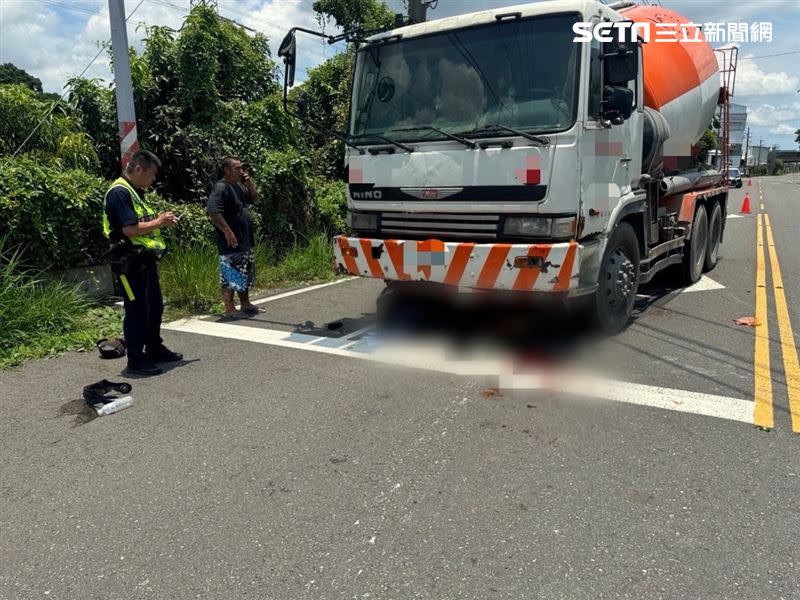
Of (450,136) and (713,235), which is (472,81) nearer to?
(450,136)

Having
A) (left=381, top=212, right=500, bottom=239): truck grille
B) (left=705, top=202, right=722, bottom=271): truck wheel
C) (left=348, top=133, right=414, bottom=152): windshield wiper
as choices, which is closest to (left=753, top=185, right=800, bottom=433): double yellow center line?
(left=705, top=202, right=722, bottom=271): truck wheel

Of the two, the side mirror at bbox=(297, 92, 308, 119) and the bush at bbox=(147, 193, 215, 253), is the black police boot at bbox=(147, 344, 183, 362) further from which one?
the bush at bbox=(147, 193, 215, 253)

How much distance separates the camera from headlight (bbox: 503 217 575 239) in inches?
190

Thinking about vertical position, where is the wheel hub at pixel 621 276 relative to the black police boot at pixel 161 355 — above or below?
above

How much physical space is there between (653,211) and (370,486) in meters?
4.87

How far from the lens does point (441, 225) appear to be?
17.4 ft

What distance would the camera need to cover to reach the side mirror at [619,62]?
492cm

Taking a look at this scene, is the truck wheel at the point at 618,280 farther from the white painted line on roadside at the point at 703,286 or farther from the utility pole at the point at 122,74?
the utility pole at the point at 122,74

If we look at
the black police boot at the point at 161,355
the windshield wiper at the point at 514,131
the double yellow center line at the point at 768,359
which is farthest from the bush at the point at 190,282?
the double yellow center line at the point at 768,359

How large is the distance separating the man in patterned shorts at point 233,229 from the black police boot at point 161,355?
5.03 ft

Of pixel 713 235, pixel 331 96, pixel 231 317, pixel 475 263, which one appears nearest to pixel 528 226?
pixel 475 263

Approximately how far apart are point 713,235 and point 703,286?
61.3 inches

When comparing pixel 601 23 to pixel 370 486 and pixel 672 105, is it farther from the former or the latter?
pixel 370 486

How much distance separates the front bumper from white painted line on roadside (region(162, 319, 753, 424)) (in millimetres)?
646
